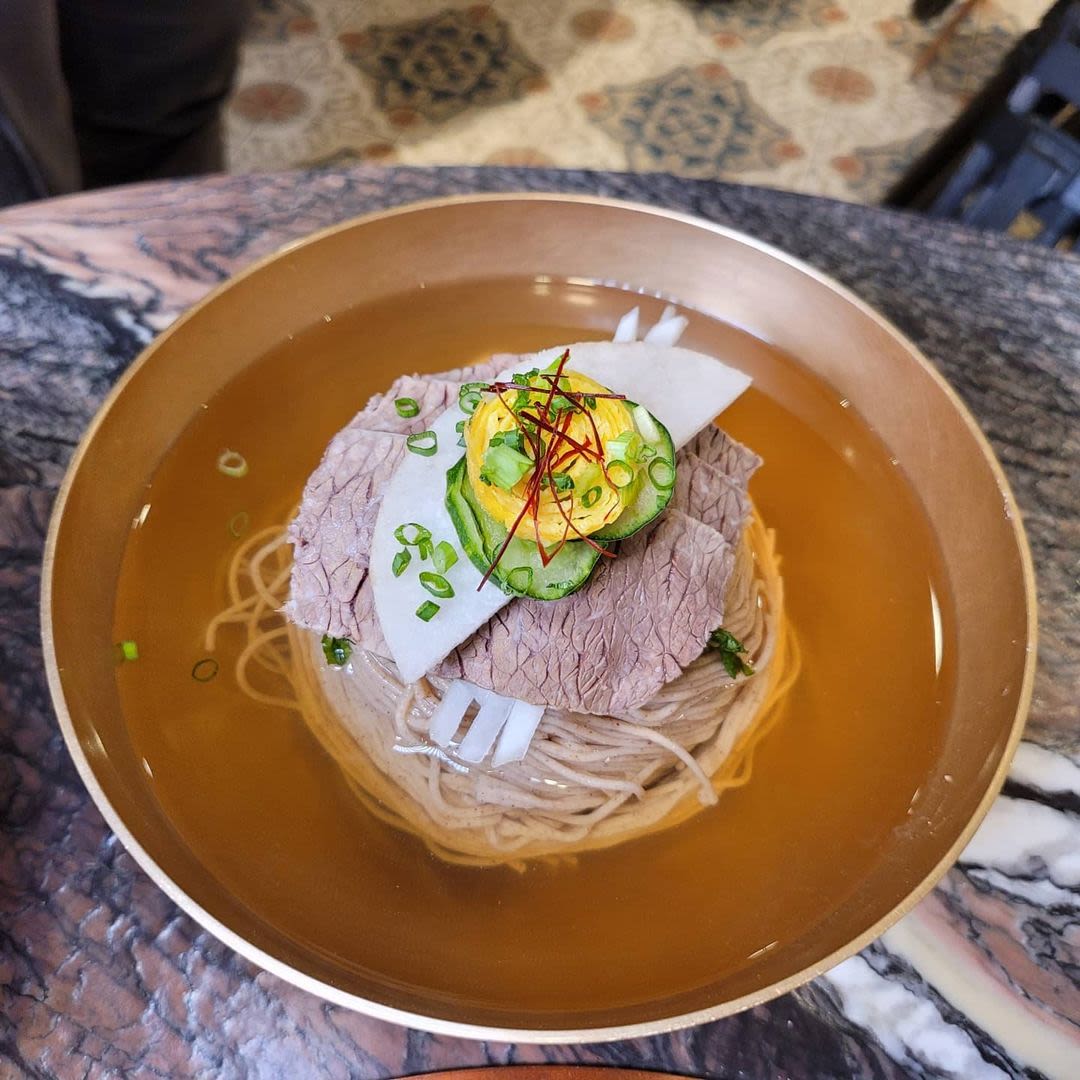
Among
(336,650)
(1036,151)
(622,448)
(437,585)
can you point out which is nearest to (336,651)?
(336,650)

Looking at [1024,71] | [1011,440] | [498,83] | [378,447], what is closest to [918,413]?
[1011,440]

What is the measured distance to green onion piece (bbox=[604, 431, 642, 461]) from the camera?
1.01 metres

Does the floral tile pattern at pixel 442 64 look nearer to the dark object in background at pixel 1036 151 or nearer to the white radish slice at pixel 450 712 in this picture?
the dark object in background at pixel 1036 151

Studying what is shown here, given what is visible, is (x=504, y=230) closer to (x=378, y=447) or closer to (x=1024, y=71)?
(x=378, y=447)

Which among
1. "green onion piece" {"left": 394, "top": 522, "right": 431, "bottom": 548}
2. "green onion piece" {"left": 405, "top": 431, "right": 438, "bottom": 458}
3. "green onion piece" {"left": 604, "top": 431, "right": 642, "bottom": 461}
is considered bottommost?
"green onion piece" {"left": 394, "top": 522, "right": 431, "bottom": 548}

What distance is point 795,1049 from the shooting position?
99cm

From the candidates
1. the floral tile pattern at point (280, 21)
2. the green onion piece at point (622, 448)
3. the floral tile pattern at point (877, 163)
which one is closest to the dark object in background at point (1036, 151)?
the floral tile pattern at point (877, 163)

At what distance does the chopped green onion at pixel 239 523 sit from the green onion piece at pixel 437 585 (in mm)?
392

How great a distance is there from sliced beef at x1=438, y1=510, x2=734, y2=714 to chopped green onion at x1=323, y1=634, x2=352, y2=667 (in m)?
0.19

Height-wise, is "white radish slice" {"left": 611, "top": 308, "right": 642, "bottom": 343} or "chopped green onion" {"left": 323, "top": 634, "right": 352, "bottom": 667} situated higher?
"white radish slice" {"left": 611, "top": 308, "right": 642, "bottom": 343}

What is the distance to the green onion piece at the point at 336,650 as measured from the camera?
4.02 ft

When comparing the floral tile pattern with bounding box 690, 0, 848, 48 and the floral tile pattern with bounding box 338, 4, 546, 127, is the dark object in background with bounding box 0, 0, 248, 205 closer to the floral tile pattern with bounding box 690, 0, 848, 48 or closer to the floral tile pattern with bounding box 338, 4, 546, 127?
the floral tile pattern with bounding box 338, 4, 546, 127

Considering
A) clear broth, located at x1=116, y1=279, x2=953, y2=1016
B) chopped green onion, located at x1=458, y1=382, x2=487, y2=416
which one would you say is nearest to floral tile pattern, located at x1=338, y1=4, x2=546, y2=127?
clear broth, located at x1=116, y1=279, x2=953, y2=1016

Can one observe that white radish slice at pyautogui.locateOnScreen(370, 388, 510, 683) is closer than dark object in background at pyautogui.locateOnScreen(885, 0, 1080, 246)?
Yes
